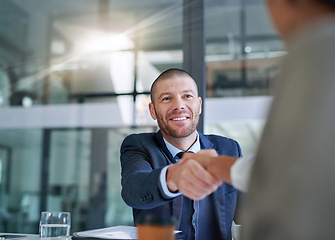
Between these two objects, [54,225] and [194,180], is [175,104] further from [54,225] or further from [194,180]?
[194,180]

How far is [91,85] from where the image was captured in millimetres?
4859

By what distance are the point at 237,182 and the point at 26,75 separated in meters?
4.53

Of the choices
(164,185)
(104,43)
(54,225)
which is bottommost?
(54,225)

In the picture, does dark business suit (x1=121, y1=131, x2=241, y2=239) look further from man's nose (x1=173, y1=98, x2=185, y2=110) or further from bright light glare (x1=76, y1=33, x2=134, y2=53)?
bright light glare (x1=76, y1=33, x2=134, y2=53)

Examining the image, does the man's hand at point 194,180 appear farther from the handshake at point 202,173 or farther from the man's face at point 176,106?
the man's face at point 176,106

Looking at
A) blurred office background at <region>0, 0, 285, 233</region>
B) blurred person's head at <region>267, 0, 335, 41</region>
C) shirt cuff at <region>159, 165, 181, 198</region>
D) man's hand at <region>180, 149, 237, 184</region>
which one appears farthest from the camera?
blurred office background at <region>0, 0, 285, 233</region>

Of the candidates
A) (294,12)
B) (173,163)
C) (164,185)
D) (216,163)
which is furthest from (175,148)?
(294,12)

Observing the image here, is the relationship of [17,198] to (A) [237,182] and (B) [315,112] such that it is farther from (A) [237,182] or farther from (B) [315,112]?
(B) [315,112]

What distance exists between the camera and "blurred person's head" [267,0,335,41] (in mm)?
574

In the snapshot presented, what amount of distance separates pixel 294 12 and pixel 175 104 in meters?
1.45

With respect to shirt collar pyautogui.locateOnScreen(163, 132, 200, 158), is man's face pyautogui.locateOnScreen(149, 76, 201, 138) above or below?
above

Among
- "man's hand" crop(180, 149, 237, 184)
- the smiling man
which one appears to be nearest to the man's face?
the smiling man

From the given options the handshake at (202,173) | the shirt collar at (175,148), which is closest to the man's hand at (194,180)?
the handshake at (202,173)

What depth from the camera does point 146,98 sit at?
448cm
